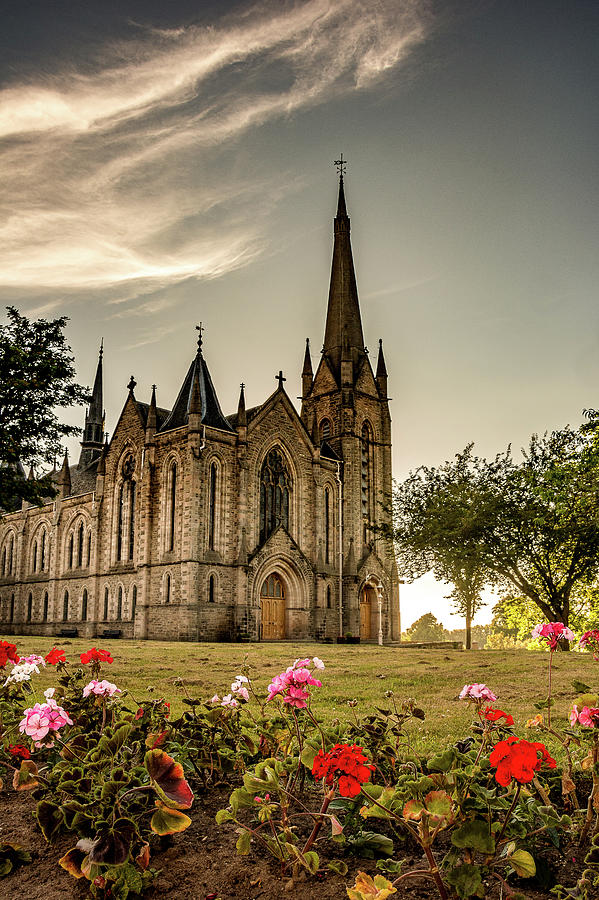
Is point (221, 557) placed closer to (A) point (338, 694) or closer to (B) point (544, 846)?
(A) point (338, 694)

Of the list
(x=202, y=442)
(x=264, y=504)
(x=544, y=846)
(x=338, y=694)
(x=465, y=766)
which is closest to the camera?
(x=544, y=846)

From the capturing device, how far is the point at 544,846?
4.23 meters

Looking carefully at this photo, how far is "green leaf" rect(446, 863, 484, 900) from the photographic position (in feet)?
11.0

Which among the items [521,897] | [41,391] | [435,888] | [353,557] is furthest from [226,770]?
[353,557]

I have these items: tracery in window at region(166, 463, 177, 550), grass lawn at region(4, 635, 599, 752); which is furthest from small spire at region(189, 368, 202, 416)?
grass lawn at region(4, 635, 599, 752)

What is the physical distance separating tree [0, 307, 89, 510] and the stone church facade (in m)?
11.9

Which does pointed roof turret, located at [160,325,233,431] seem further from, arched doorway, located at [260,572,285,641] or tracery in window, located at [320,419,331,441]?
tracery in window, located at [320,419,331,441]

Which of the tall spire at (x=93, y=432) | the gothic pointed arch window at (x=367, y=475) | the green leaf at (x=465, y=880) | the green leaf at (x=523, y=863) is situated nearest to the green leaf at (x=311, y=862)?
the green leaf at (x=465, y=880)

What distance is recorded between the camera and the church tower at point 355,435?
164 ft

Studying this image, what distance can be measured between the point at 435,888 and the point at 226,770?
220 cm

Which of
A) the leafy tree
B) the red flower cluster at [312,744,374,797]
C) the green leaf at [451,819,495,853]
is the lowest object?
the leafy tree

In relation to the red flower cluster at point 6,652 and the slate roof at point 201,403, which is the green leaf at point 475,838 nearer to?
the red flower cluster at point 6,652

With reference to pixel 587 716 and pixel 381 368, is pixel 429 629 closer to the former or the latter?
pixel 381 368

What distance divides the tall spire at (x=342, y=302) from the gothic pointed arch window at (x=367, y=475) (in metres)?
5.21
